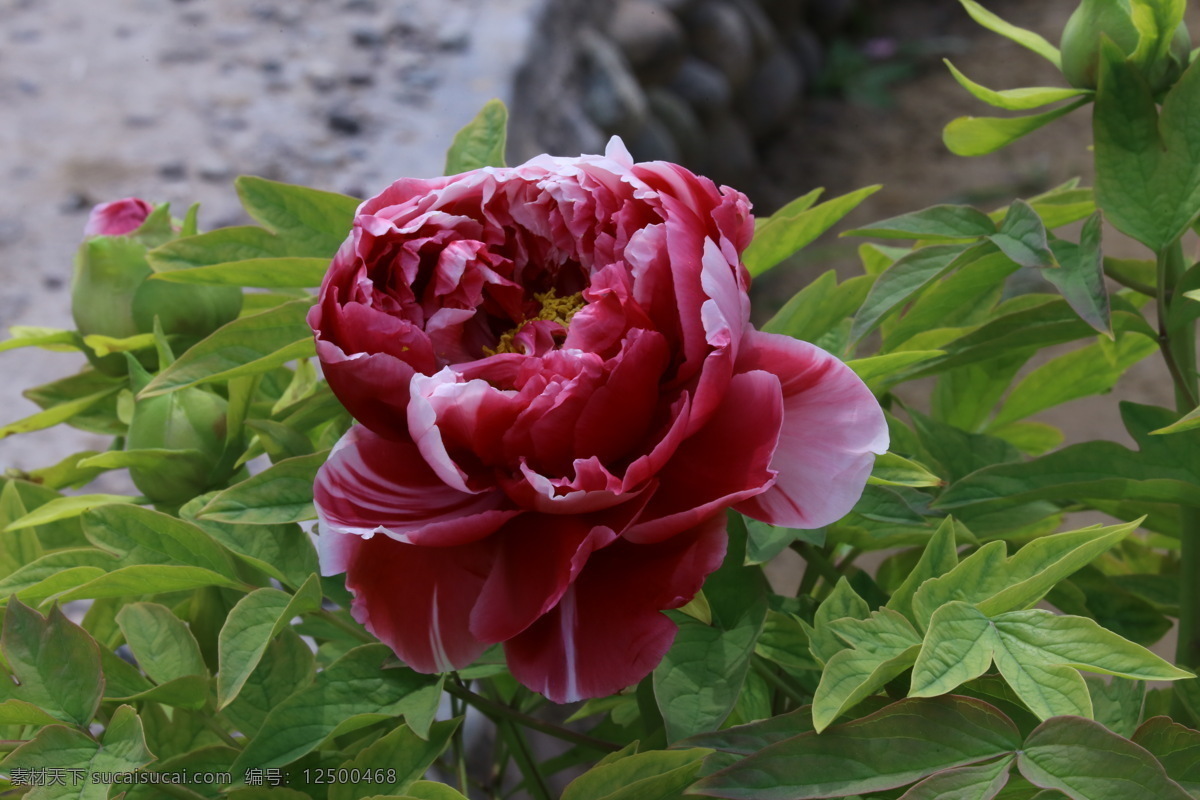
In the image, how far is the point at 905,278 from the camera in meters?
0.45

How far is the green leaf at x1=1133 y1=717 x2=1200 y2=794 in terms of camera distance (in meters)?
0.37

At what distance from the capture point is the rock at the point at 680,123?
2670mm

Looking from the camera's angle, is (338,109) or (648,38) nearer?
(338,109)

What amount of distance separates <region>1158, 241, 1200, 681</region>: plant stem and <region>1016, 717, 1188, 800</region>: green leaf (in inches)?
6.5

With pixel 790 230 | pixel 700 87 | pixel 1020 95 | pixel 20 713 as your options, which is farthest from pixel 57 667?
pixel 700 87

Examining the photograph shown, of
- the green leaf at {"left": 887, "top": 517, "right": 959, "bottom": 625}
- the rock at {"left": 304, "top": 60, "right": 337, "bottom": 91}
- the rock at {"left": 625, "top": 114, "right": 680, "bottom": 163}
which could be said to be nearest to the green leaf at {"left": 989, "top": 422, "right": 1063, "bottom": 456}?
the green leaf at {"left": 887, "top": 517, "right": 959, "bottom": 625}

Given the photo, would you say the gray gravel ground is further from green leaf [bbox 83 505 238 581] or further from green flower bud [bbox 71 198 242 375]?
green leaf [bbox 83 505 238 581]

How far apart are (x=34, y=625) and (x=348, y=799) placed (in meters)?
0.12

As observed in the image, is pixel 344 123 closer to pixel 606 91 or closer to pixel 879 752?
pixel 606 91

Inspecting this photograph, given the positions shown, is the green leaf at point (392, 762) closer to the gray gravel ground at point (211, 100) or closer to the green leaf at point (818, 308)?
the green leaf at point (818, 308)

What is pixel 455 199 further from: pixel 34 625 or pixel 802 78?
pixel 802 78

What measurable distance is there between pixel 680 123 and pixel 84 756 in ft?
7.99

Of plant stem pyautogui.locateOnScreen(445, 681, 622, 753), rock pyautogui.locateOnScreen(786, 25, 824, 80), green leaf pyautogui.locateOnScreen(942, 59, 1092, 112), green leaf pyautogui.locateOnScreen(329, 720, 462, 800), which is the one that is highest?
green leaf pyautogui.locateOnScreen(942, 59, 1092, 112)

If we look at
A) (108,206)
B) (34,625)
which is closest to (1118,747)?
(34,625)
